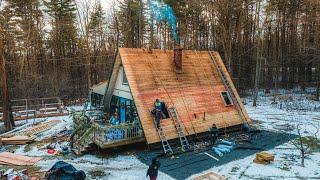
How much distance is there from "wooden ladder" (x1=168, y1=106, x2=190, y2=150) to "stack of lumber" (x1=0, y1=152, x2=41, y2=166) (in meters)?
8.09

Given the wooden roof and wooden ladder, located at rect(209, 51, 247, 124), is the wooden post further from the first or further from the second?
wooden ladder, located at rect(209, 51, 247, 124)

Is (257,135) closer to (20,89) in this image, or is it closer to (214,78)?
(214,78)

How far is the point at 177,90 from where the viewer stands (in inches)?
781

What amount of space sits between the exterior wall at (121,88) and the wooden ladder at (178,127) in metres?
2.89

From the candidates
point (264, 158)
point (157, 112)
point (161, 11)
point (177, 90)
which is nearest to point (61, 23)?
point (161, 11)

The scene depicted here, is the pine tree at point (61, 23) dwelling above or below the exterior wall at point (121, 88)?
above

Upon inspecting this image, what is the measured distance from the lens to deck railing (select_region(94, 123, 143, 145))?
16609 mm

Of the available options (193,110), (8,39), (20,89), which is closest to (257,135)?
(193,110)

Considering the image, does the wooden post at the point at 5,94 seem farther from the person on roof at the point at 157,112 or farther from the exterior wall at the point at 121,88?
the person on roof at the point at 157,112

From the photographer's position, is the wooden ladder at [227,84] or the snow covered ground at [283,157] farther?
the wooden ladder at [227,84]

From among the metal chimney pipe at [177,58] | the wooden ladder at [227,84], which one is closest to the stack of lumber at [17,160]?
the metal chimney pipe at [177,58]

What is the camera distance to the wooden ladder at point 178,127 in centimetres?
1748

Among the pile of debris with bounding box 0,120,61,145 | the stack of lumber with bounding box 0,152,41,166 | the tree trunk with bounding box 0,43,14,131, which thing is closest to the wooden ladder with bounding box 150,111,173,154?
the stack of lumber with bounding box 0,152,41,166

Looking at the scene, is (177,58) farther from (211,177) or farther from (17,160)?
(17,160)
